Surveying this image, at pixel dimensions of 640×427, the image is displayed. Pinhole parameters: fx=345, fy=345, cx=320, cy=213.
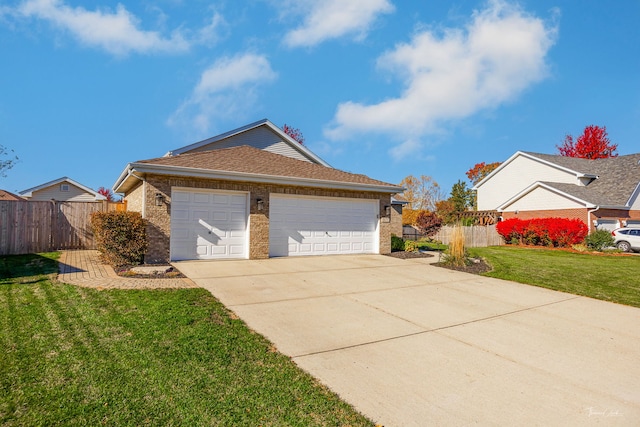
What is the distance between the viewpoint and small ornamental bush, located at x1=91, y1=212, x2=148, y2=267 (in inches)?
364

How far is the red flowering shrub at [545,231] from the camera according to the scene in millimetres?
19656

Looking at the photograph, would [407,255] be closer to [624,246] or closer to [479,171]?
[624,246]

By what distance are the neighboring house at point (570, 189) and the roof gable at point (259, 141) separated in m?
15.1

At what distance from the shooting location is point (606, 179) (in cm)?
2570

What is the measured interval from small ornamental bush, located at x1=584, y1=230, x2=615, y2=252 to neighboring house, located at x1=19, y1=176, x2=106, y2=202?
33.8 meters

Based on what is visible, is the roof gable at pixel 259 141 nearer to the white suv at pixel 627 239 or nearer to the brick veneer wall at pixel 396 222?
the brick veneer wall at pixel 396 222

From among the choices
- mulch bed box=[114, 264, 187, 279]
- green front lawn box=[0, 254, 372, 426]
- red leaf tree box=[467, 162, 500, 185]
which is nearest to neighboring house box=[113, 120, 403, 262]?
mulch bed box=[114, 264, 187, 279]


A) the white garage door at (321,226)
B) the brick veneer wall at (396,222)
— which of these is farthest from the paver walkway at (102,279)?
the brick veneer wall at (396,222)

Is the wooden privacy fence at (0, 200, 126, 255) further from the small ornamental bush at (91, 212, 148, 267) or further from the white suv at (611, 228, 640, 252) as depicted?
the white suv at (611, 228, 640, 252)

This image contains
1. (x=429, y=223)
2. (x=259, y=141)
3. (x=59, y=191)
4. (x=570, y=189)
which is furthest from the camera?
(x=59, y=191)

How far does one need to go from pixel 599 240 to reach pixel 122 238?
22.6 meters

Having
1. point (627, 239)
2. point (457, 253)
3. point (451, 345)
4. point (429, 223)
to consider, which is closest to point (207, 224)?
point (457, 253)

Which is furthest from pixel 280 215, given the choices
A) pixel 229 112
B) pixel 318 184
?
pixel 229 112

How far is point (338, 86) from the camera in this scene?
20641 mm
